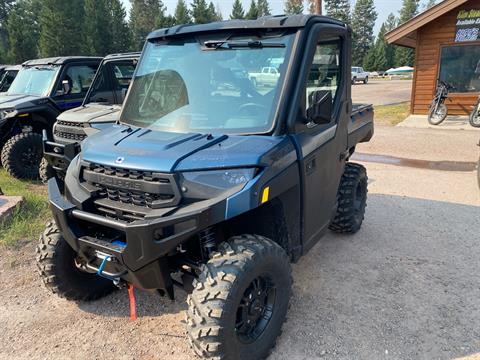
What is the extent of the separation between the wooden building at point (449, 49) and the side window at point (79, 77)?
34.6ft

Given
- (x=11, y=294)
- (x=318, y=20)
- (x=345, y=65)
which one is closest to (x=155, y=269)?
(x=11, y=294)

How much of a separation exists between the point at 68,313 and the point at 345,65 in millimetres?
3329

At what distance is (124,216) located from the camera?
2684 mm

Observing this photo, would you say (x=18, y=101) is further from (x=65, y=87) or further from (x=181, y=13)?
(x=181, y=13)

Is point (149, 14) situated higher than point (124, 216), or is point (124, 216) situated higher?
point (149, 14)

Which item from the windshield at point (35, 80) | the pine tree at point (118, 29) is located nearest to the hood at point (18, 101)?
the windshield at point (35, 80)

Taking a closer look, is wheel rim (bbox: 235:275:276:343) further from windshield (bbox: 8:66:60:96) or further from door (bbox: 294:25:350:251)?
windshield (bbox: 8:66:60:96)

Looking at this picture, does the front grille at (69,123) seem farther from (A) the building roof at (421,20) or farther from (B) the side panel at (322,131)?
(A) the building roof at (421,20)

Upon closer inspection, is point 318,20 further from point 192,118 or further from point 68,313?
point 68,313

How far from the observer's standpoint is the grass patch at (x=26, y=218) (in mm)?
4863

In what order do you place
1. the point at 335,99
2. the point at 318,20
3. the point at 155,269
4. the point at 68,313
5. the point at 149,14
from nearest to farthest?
the point at 155,269 → the point at 318,20 → the point at 68,313 → the point at 335,99 → the point at 149,14

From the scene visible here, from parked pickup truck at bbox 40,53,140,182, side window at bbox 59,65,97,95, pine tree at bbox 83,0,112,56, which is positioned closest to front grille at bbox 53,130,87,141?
parked pickup truck at bbox 40,53,140,182

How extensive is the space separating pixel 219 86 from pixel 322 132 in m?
0.95

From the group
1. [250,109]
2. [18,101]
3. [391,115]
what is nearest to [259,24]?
[250,109]
